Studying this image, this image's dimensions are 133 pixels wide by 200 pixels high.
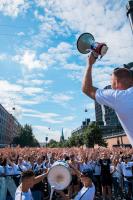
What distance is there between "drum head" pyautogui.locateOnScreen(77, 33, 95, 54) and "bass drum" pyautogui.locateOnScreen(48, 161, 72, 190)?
5.15ft

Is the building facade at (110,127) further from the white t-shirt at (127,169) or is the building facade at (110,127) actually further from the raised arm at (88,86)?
the raised arm at (88,86)

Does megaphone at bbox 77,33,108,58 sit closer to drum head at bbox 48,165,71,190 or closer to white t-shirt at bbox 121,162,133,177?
drum head at bbox 48,165,71,190

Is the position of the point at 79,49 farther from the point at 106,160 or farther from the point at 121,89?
the point at 106,160

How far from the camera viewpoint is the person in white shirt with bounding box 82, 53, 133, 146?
9.73 feet

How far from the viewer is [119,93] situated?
303 cm

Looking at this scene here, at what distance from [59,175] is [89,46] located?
1.78m

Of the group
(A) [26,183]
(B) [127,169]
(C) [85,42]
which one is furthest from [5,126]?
(C) [85,42]

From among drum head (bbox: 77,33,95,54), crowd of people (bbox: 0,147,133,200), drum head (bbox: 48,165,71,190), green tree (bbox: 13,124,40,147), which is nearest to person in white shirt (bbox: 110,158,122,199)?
crowd of people (bbox: 0,147,133,200)

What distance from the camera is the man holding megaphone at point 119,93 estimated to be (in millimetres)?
2964

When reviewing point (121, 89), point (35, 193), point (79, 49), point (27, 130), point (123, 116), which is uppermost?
point (27, 130)

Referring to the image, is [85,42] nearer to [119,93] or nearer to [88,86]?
[88,86]

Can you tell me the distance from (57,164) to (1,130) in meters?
133

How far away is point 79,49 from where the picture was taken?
3.63 m

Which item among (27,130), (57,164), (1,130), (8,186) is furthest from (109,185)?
(1,130)
